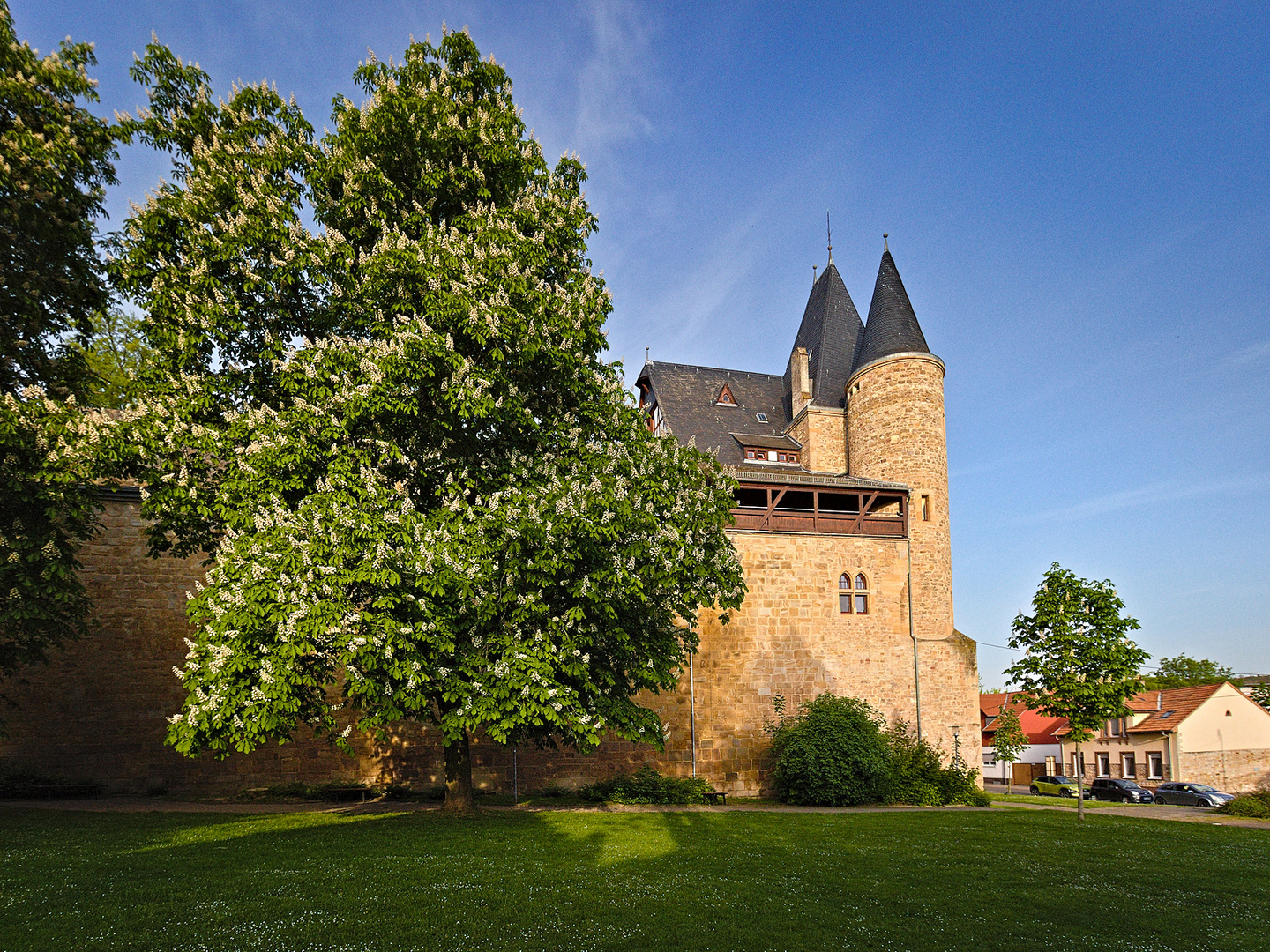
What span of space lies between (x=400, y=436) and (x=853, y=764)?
13771 millimetres

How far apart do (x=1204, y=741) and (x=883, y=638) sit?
82.1 feet

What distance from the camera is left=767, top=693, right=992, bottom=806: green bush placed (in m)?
18.0

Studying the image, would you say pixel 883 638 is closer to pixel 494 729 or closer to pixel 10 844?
pixel 494 729

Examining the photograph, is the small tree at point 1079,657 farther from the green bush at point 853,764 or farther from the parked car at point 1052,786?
the parked car at point 1052,786

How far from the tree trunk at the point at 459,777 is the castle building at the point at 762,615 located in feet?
13.3

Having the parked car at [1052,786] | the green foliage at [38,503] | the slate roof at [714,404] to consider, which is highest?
the slate roof at [714,404]

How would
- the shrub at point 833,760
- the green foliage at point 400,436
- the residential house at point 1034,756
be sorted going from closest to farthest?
the green foliage at point 400,436
the shrub at point 833,760
the residential house at point 1034,756

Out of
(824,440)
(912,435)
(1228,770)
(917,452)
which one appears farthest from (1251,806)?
(1228,770)

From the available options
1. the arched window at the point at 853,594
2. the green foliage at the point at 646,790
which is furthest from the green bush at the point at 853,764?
the arched window at the point at 853,594

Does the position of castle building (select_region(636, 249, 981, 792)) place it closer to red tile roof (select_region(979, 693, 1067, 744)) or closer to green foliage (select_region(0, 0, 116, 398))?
green foliage (select_region(0, 0, 116, 398))

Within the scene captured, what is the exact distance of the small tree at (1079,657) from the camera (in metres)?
15.0

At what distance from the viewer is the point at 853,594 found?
22.1 m

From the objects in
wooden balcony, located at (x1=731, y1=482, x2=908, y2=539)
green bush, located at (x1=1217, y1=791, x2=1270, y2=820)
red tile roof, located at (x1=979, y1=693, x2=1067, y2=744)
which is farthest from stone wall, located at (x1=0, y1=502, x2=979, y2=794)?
red tile roof, located at (x1=979, y1=693, x2=1067, y2=744)

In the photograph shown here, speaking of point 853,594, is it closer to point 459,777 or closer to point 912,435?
point 912,435
